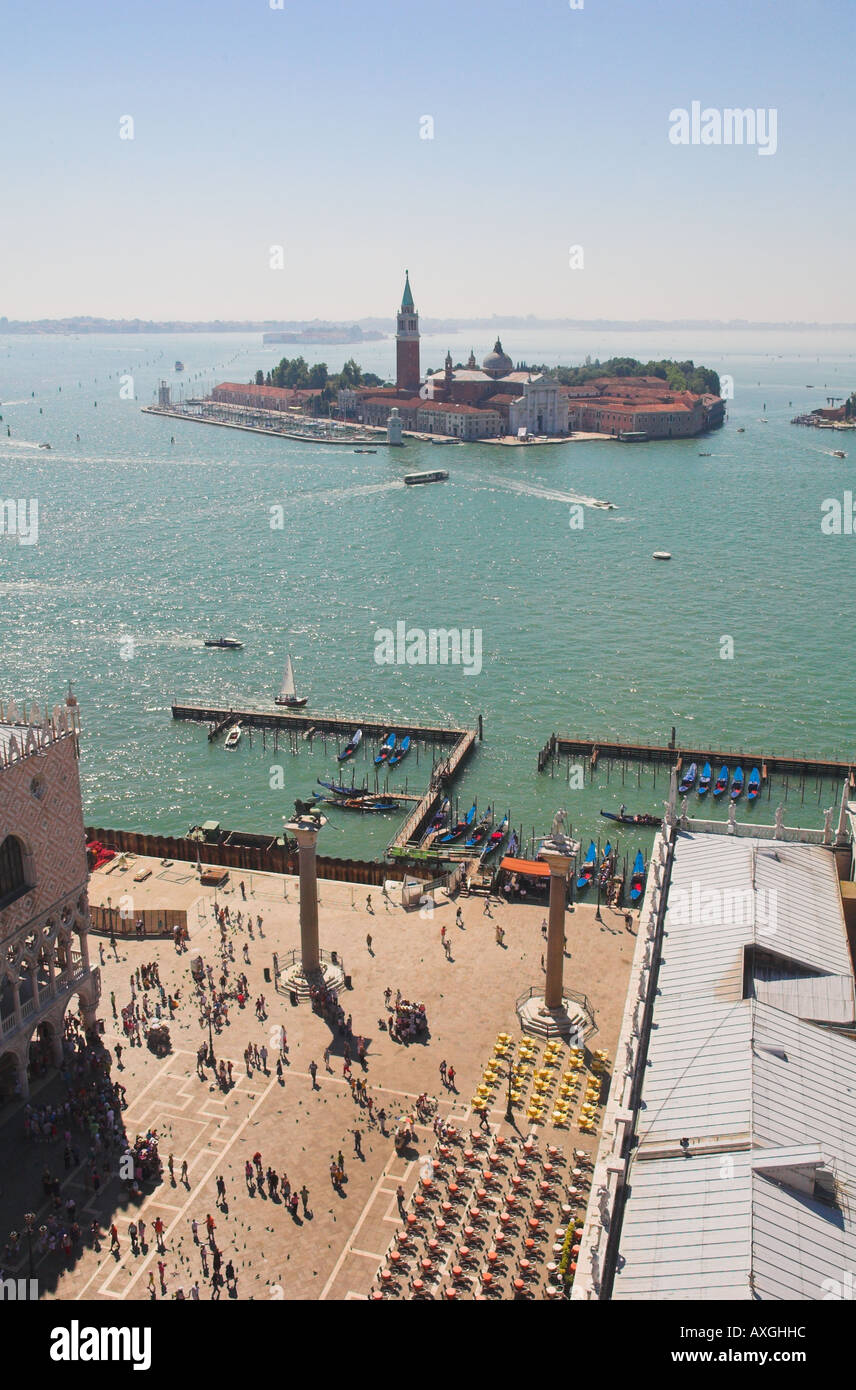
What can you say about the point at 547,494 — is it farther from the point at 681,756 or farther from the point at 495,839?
the point at 495,839

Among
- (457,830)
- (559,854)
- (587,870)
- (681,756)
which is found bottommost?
(587,870)

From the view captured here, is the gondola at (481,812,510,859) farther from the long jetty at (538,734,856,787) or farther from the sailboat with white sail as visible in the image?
the sailboat with white sail

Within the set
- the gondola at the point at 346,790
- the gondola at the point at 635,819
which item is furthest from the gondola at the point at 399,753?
the gondola at the point at 635,819

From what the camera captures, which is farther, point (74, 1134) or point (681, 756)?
point (681, 756)

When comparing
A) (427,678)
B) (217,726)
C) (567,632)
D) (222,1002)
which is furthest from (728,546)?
(222,1002)

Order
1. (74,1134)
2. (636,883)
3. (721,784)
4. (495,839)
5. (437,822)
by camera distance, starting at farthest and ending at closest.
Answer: (721,784) → (437,822) → (495,839) → (636,883) → (74,1134)

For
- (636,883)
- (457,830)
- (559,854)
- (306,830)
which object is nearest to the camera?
(559,854)

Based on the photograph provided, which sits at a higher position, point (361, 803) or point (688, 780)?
point (688, 780)

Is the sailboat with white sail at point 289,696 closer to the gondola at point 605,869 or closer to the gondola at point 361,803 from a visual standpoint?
the gondola at point 361,803

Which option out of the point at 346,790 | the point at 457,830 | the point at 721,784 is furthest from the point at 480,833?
the point at 721,784
